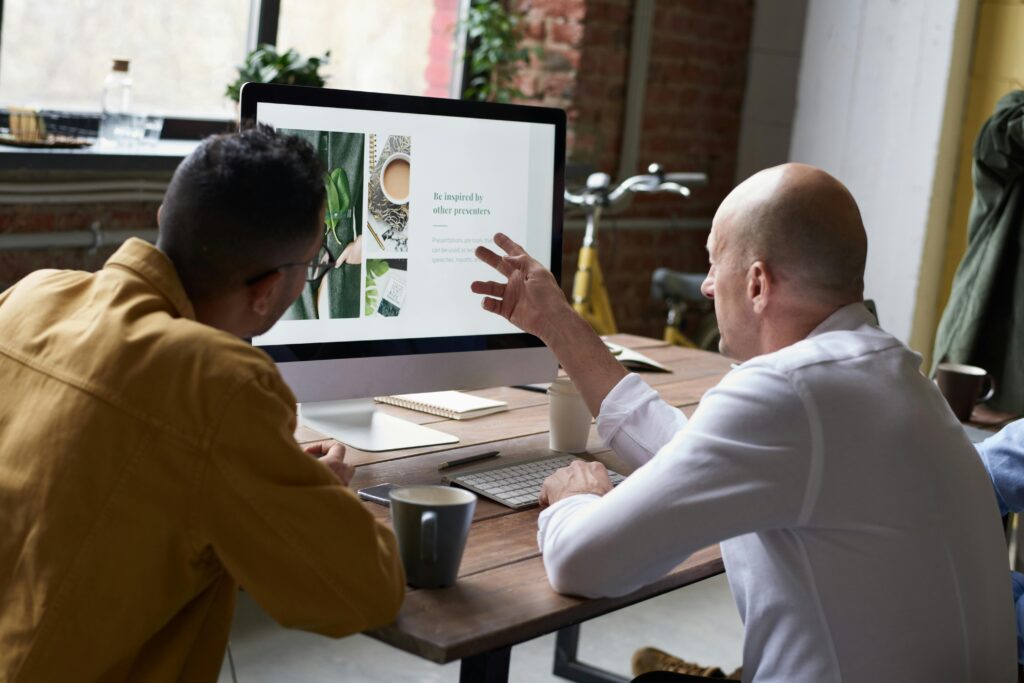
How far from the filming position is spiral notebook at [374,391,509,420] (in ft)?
6.65

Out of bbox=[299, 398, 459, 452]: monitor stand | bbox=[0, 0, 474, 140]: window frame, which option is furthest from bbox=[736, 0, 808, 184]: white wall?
bbox=[299, 398, 459, 452]: monitor stand

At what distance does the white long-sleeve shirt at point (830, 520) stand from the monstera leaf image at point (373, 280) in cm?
51

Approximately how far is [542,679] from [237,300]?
5.72 feet

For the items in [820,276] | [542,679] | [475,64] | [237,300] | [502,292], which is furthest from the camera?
[475,64]

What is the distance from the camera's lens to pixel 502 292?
6.06ft

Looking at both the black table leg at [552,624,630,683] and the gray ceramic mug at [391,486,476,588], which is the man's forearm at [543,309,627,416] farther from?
the black table leg at [552,624,630,683]

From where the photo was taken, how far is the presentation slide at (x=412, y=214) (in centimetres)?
170

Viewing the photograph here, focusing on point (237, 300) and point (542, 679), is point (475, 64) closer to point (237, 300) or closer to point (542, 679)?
point (542, 679)

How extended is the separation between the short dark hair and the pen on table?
53 cm

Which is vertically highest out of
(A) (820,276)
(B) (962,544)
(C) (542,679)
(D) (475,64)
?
(D) (475,64)

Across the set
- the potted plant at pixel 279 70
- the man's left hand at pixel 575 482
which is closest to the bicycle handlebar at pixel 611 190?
the potted plant at pixel 279 70

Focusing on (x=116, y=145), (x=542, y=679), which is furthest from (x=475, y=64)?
(x=542, y=679)

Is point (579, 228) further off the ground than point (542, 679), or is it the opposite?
point (579, 228)

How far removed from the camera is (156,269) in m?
1.21
